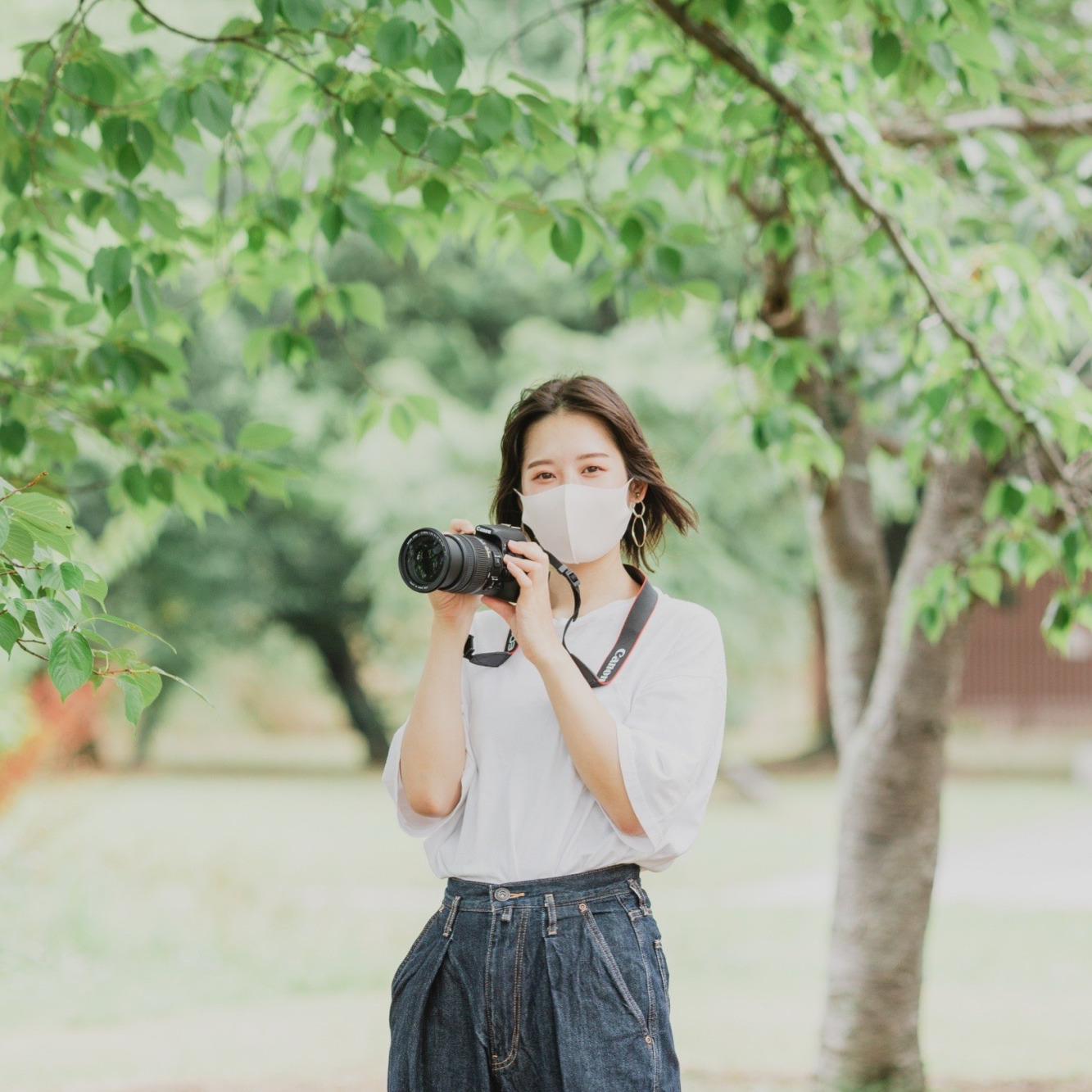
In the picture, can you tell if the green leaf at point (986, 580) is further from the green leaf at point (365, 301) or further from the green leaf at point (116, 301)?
the green leaf at point (116, 301)

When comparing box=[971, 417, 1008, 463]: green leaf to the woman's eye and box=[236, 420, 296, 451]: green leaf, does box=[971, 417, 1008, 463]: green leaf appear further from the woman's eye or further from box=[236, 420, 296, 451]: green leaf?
box=[236, 420, 296, 451]: green leaf

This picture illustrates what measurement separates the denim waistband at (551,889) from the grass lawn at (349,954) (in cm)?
385

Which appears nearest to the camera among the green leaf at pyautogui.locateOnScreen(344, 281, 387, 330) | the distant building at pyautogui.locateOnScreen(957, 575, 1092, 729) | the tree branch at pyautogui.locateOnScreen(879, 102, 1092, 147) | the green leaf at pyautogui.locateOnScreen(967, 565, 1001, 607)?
the green leaf at pyautogui.locateOnScreen(344, 281, 387, 330)

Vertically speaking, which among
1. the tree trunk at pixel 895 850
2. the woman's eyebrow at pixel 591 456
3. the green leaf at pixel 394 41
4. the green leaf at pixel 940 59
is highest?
the green leaf at pixel 940 59

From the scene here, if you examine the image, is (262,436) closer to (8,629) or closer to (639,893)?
(8,629)

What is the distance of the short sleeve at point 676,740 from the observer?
1938 millimetres

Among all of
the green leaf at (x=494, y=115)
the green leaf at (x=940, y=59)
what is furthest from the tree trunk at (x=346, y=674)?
the green leaf at (x=940, y=59)

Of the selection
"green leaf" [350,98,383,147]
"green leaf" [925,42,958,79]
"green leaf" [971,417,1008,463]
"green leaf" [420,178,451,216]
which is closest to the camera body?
"green leaf" [350,98,383,147]

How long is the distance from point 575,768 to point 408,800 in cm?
28

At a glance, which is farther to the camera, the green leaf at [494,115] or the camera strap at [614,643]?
the green leaf at [494,115]

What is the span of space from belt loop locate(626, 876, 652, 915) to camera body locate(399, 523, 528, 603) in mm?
455

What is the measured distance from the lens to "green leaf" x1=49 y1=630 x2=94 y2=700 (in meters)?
1.90

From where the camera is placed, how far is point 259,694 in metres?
27.5

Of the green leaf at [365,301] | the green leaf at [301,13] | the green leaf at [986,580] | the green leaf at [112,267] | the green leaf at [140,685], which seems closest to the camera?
the green leaf at [140,685]
